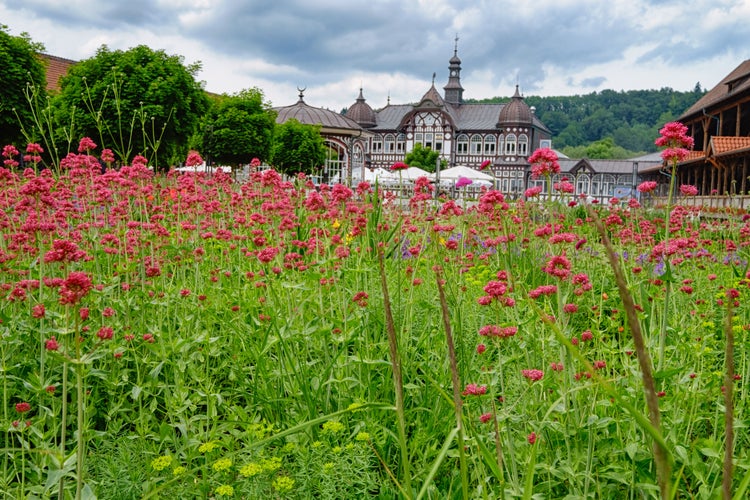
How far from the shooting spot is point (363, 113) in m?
62.2

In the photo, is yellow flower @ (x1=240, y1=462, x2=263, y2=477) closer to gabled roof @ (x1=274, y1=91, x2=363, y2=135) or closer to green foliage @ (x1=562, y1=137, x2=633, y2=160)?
gabled roof @ (x1=274, y1=91, x2=363, y2=135)

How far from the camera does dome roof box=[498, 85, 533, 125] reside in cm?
5884

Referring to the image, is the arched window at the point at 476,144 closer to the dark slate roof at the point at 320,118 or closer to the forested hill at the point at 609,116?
the dark slate roof at the point at 320,118

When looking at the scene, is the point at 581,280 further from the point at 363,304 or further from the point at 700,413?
the point at 363,304

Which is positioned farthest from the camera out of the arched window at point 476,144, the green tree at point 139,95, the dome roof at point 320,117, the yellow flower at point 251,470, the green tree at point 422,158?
the arched window at point 476,144

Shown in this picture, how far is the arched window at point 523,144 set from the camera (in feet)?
194

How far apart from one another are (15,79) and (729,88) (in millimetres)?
30211

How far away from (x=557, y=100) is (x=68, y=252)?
122494 millimetres

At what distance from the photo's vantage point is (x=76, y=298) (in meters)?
1.12

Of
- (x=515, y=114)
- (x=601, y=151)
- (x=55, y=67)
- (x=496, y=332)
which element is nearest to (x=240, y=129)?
(x=55, y=67)

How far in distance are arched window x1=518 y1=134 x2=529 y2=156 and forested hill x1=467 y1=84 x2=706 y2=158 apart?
41710mm

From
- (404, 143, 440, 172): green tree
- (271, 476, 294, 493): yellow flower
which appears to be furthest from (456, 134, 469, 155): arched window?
(271, 476, 294, 493): yellow flower

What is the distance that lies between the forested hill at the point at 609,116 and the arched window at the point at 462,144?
43061mm

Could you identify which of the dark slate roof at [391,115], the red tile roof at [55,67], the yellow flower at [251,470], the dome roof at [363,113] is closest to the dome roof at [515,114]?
the dark slate roof at [391,115]
